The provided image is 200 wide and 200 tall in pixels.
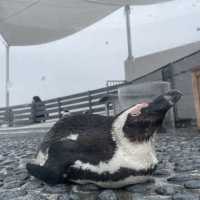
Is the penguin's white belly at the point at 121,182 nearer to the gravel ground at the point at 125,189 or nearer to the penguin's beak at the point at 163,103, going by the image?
the gravel ground at the point at 125,189

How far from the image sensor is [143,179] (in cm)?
114

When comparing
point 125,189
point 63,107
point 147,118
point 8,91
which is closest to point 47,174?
point 125,189

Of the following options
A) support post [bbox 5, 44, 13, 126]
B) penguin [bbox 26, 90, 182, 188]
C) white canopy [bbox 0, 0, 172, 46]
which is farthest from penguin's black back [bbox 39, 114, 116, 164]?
support post [bbox 5, 44, 13, 126]

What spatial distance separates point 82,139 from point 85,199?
23cm

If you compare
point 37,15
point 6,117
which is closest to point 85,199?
point 37,15

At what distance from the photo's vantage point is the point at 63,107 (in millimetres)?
7578

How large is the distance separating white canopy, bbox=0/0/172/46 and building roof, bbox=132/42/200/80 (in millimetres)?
1326

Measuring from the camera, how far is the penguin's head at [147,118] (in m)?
1.09

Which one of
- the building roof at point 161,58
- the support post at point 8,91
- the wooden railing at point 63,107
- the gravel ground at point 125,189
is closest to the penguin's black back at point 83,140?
the gravel ground at point 125,189

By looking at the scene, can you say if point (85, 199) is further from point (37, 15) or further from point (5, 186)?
point (37, 15)

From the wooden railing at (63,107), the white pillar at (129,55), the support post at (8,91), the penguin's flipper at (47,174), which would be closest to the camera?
the penguin's flipper at (47,174)

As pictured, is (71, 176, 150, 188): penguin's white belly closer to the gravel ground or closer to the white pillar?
the gravel ground

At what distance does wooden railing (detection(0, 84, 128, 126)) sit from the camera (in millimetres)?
6174

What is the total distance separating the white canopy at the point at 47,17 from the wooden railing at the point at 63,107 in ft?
6.28
